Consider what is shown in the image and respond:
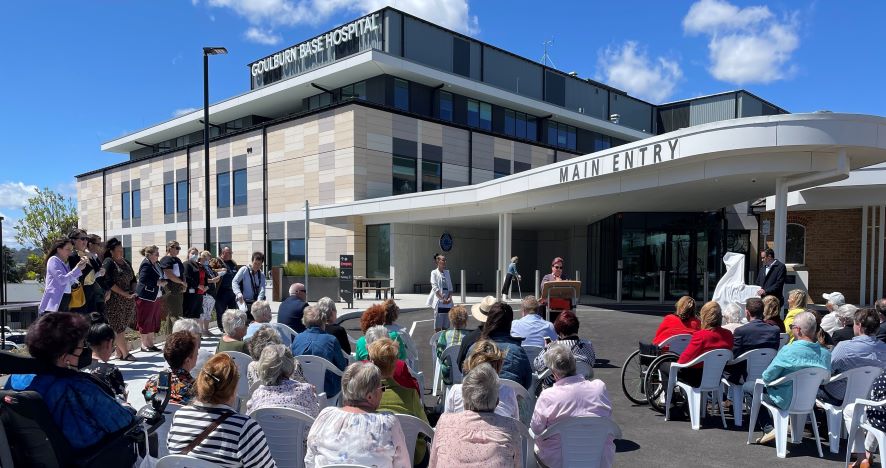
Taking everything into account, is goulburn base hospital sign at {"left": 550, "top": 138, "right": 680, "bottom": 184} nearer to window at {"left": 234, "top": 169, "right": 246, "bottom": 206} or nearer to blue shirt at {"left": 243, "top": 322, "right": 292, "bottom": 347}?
blue shirt at {"left": 243, "top": 322, "right": 292, "bottom": 347}

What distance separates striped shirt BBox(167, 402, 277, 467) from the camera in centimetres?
258

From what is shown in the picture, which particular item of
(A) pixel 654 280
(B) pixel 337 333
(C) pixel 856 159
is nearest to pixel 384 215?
(A) pixel 654 280

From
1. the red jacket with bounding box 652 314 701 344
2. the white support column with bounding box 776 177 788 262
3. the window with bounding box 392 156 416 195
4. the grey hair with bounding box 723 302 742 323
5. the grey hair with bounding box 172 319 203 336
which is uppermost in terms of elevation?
the window with bounding box 392 156 416 195

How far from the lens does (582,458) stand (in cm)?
326

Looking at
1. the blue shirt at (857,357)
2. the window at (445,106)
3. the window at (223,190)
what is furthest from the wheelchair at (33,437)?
the window at (223,190)

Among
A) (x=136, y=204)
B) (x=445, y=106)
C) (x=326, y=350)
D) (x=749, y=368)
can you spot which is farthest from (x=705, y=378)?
(x=136, y=204)

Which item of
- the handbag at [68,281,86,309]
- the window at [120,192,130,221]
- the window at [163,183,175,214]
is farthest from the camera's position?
the window at [120,192,130,221]

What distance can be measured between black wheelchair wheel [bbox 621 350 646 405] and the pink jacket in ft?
21.5

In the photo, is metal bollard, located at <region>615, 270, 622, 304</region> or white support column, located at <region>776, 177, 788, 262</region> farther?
metal bollard, located at <region>615, 270, 622, 304</region>

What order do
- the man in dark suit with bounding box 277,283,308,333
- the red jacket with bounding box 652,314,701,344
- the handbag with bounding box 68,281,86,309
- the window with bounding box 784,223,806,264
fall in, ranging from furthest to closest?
1. the window with bounding box 784,223,806,264
2. the handbag with bounding box 68,281,86,309
3. the man in dark suit with bounding box 277,283,308,333
4. the red jacket with bounding box 652,314,701,344

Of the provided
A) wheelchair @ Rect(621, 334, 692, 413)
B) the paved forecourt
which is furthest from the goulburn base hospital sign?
wheelchair @ Rect(621, 334, 692, 413)

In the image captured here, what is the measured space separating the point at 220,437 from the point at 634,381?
544 centimetres

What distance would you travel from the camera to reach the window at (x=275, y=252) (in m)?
25.7

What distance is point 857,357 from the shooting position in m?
4.61
